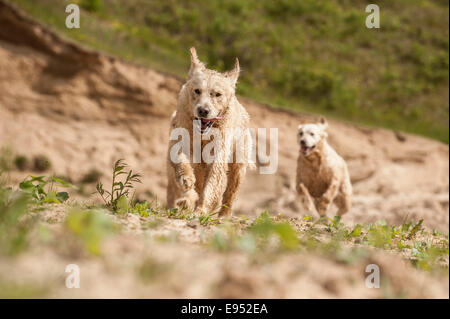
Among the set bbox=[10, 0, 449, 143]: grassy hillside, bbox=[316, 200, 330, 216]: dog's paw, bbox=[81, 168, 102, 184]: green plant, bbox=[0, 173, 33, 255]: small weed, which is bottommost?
bbox=[316, 200, 330, 216]: dog's paw

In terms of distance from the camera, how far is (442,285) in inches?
115

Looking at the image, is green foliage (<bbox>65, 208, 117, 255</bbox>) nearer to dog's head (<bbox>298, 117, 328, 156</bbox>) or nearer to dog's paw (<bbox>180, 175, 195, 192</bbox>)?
dog's paw (<bbox>180, 175, 195, 192</bbox>)

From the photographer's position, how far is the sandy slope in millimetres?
12312

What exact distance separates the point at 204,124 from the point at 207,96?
1.11 feet

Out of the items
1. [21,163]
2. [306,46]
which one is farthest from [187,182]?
[306,46]

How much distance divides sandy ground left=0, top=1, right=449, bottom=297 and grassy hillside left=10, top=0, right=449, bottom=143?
783 mm

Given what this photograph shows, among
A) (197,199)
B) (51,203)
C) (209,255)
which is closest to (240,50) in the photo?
(197,199)

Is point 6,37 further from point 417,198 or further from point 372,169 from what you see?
point 417,198

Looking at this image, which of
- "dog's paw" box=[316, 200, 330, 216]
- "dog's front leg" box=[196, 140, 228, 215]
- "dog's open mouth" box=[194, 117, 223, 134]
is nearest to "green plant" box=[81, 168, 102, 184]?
"dog's paw" box=[316, 200, 330, 216]

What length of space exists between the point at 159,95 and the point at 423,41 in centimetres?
1131

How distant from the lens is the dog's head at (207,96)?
206 inches

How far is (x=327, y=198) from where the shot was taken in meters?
8.37

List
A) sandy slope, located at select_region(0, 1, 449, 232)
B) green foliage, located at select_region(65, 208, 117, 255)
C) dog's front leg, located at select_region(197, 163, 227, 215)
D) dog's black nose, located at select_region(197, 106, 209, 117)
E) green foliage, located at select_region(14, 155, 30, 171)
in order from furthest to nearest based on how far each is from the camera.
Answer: sandy slope, located at select_region(0, 1, 449, 232) → green foliage, located at select_region(14, 155, 30, 171) → dog's front leg, located at select_region(197, 163, 227, 215) → dog's black nose, located at select_region(197, 106, 209, 117) → green foliage, located at select_region(65, 208, 117, 255)

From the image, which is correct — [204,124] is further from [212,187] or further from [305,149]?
[305,149]
